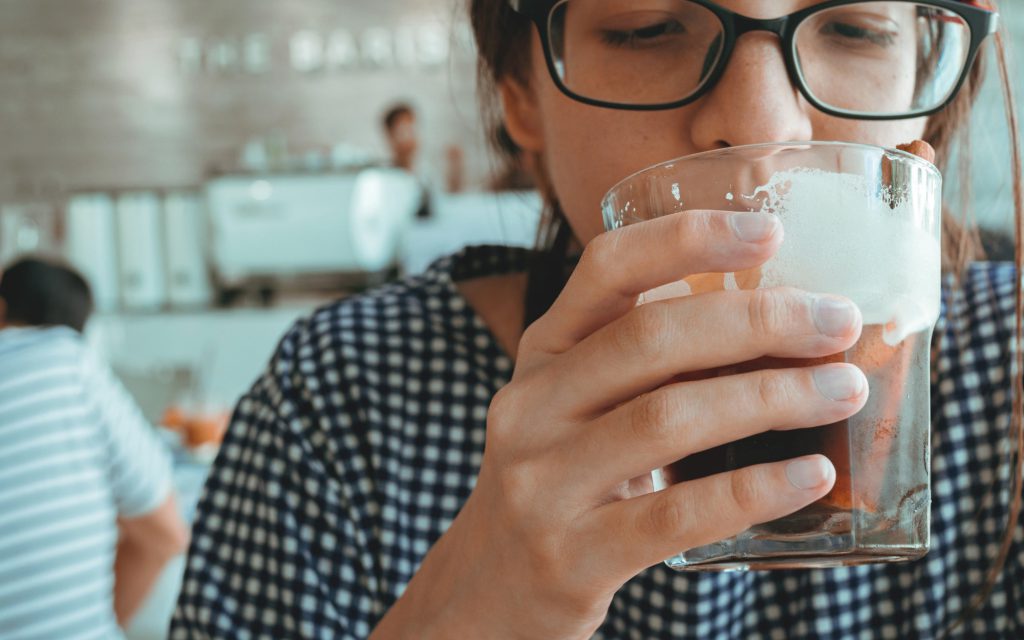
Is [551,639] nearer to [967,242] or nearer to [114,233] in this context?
[967,242]

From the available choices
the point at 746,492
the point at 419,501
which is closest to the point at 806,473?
the point at 746,492

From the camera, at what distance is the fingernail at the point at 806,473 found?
513mm

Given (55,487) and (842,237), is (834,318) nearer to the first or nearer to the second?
(842,237)

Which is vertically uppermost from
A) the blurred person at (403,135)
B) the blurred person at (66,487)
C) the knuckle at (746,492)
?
the blurred person at (403,135)

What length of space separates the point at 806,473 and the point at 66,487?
1.96m

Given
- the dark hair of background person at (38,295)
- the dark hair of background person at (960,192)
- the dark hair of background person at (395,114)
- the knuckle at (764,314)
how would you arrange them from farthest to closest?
the dark hair of background person at (395,114) < the dark hair of background person at (38,295) < the dark hair of background person at (960,192) < the knuckle at (764,314)

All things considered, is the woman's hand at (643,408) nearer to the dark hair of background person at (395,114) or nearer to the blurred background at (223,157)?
the blurred background at (223,157)

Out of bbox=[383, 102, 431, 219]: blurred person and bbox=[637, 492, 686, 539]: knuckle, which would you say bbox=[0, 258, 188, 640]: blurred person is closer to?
bbox=[637, 492, 686, 539]: knuckle

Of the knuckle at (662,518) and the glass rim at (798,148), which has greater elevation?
the glass rim at (798,148)

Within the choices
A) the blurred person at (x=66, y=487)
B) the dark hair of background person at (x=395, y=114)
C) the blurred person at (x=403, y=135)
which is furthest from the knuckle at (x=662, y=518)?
the dark hair of background person at (x=395, y=114)

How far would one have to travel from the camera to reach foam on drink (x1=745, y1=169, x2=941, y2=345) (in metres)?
0.53

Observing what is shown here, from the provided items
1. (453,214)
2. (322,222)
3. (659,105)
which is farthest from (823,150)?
(322,222)

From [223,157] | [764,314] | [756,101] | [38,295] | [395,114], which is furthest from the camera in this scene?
[223,157]

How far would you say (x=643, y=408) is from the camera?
0.53 m
